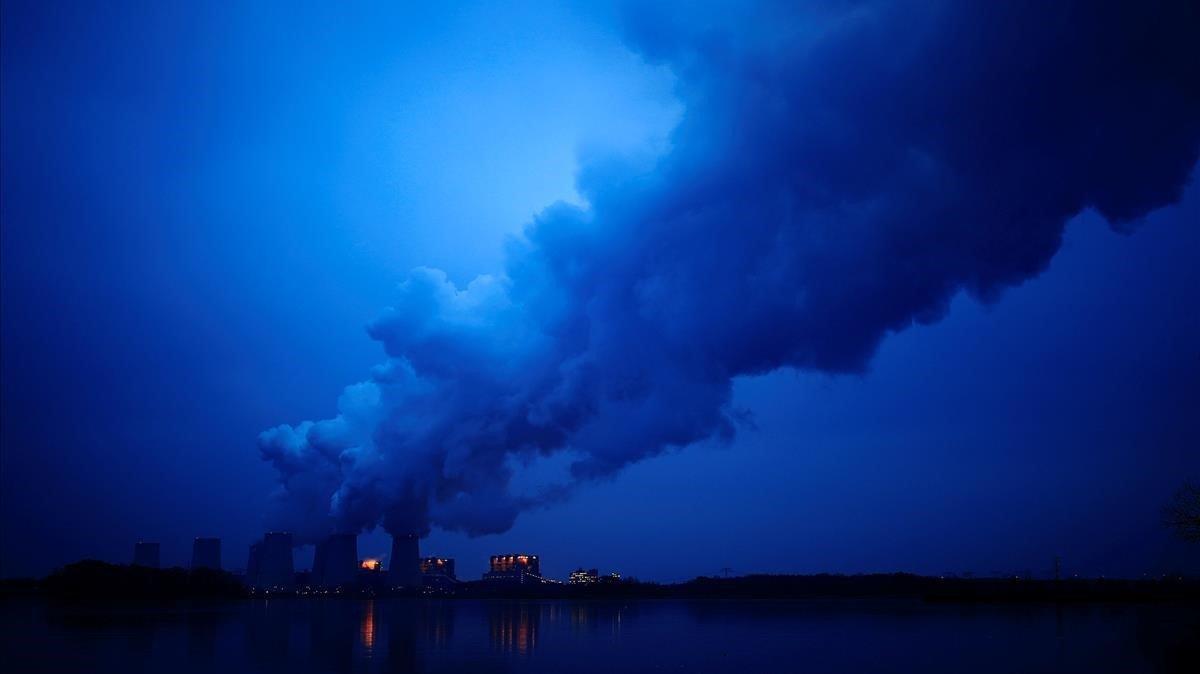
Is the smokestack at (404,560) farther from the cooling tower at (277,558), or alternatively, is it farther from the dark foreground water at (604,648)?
the dark foreground water at (604,648)

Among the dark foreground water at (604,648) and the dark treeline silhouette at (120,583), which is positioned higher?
the dark foreground water at (604,648)

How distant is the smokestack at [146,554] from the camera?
150 m

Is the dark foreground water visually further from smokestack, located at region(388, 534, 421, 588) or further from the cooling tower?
Result: the cooling tower

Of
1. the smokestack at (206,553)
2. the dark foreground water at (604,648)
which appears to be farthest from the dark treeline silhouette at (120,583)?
the dark foreground water at (604,648)

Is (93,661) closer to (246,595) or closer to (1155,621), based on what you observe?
(1155,621)

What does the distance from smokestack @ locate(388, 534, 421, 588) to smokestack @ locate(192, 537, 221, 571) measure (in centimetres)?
3789

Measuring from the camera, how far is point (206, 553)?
15288 cm

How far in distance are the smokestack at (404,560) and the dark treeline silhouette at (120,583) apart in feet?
88.9

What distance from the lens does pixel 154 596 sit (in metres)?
116

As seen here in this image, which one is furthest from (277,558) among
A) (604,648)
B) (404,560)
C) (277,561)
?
(604,648)

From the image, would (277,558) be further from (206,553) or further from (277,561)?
(206,553)

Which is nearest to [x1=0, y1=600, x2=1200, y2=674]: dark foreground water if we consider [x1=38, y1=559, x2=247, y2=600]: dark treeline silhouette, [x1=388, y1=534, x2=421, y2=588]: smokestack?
[x1=38, y1=559, x2=247, y2=600]: dark treeline silhouette

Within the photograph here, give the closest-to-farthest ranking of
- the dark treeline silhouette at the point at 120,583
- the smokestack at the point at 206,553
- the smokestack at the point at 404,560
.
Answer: the dark treeline silhouette at the point at 120,583 < the smokestack at the point at 404,560 < the smokestack at the point at 206,553

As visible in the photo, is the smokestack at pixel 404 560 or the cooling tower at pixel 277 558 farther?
the cooling tower at pixel 277 558
